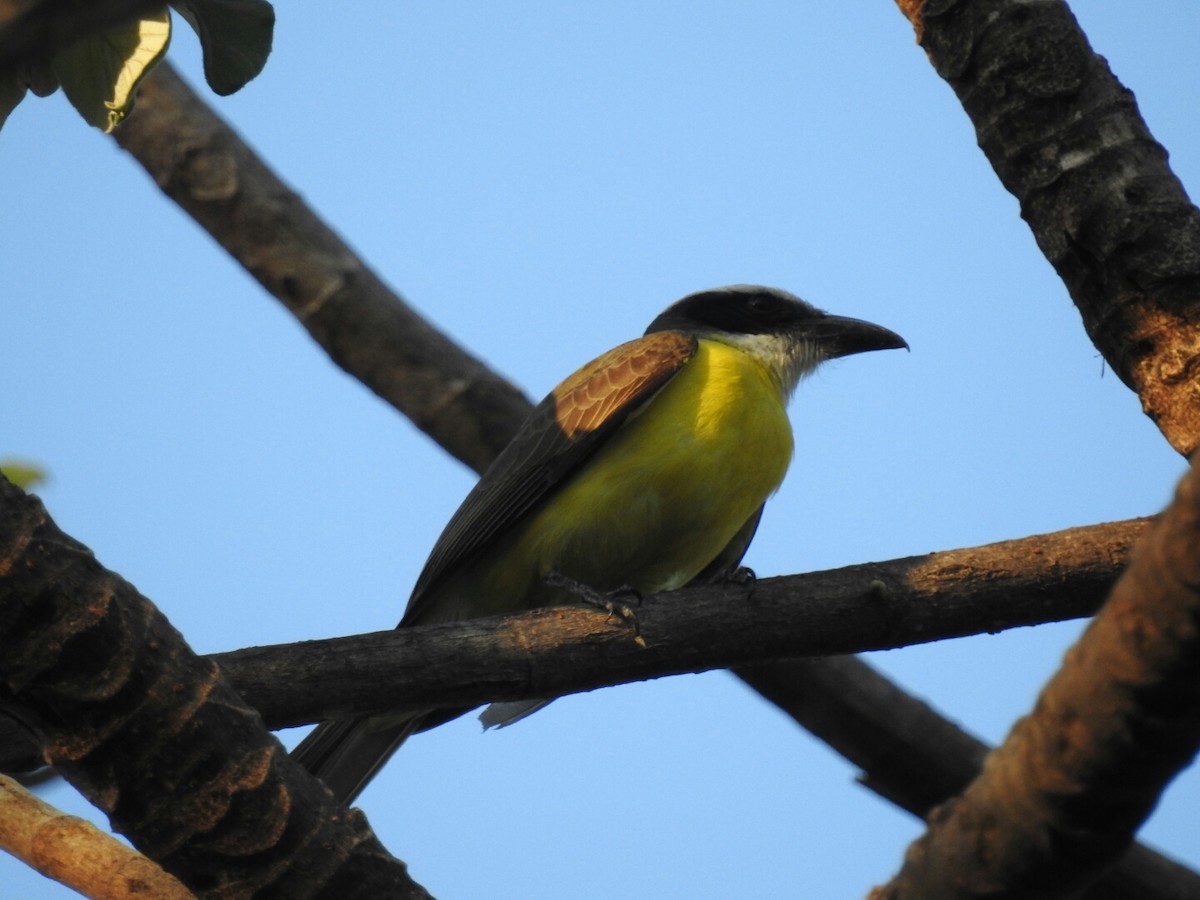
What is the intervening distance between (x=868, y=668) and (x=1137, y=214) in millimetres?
2727

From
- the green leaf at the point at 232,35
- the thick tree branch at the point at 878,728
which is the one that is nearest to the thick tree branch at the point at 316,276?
the thick tree branch at the point at 878,728

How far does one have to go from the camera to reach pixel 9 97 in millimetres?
2887

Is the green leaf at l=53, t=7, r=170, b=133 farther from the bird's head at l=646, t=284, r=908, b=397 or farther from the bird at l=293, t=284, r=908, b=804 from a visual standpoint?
the bird's head at l=646, t=284, r=908, b=397

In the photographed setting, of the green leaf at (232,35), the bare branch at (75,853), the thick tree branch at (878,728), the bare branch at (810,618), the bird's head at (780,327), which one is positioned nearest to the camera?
the green leaf at (232,35)

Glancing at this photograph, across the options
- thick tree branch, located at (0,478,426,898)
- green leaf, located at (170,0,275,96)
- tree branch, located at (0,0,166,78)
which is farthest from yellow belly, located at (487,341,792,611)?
tree branch, located at (0,0,166,78)

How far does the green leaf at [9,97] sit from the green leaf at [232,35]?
1.23ft

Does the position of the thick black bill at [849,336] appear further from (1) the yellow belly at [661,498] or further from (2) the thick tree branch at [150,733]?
(2) the thick tree branch at [150,733]

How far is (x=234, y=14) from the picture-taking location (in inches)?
119

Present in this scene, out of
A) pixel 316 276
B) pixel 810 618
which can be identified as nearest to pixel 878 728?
pixel 810 618

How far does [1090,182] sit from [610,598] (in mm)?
1925

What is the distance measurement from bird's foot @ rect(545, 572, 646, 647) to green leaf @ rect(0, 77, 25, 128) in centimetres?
198

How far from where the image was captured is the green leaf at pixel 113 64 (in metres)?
2.94

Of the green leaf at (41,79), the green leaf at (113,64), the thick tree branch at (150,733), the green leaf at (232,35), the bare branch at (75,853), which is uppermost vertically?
the green leaf at (232,35)

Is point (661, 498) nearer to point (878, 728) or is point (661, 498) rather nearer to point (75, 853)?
point (878, 728)
